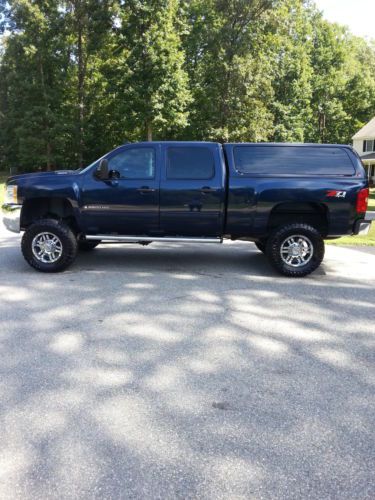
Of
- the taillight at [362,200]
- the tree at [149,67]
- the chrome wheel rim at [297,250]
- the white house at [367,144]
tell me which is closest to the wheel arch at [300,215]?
the chrome wheel rim at [297,250]

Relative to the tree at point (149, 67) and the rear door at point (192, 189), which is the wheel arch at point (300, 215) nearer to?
the rear door at point (192, 189)

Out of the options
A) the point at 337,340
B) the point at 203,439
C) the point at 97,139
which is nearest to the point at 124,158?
the point at 337,340

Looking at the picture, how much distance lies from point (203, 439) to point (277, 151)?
5200 mm

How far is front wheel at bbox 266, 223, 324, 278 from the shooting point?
695cm

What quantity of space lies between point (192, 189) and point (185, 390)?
4.08 meters

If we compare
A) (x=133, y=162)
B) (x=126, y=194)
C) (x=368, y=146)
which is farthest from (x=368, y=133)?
(x=126, y=194)

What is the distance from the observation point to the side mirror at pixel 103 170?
687 centimetres

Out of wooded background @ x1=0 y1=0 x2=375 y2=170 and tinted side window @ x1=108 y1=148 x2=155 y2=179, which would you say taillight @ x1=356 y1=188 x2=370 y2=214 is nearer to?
tinted side window @ x1=108 y1=148 x2=155 y2=179

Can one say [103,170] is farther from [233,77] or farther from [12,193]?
[233,77]

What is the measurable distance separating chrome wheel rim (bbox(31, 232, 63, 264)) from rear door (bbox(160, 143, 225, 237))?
164 cm

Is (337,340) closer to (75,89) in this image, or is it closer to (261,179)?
(261,179)

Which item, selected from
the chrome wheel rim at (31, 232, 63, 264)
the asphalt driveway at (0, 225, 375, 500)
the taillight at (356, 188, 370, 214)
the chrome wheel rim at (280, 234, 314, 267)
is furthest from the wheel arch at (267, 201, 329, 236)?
the chrome wheel rim at (31, 232, 63, 264)

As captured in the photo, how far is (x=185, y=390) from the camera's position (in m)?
3.43

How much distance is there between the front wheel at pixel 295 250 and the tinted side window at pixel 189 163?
148 cm
